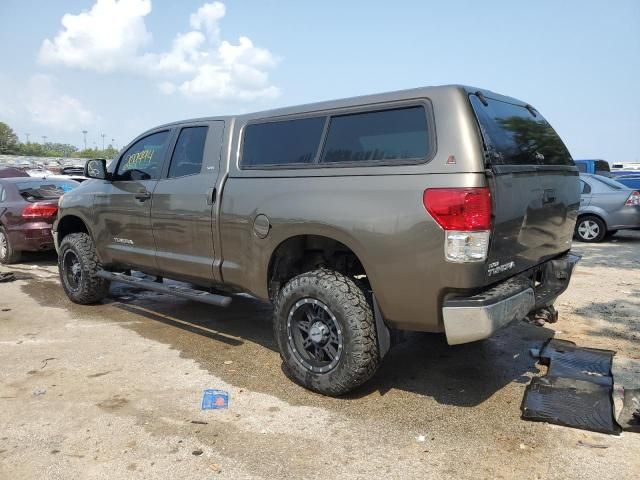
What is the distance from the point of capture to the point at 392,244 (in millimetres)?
3320

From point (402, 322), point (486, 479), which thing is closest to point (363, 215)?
point (402, 322)

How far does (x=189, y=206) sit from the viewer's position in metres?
4.73

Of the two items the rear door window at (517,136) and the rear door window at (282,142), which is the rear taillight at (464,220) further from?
the rear door window at (282,142)

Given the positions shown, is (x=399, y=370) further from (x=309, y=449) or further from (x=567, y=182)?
(x=567, y=182)

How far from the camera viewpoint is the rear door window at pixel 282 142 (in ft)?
13.2

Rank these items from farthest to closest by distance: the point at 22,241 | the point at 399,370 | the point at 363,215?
the point at 22,241, the point at 399,370, the point at 363,215

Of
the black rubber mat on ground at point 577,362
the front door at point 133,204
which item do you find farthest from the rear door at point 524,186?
the front door at point 133,204

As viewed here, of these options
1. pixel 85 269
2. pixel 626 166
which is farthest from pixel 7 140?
pixel 85 269

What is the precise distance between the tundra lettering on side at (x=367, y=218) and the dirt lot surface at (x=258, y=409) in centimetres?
→ 46

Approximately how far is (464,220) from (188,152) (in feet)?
9.51

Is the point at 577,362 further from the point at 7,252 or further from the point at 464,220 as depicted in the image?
the point at 7,252

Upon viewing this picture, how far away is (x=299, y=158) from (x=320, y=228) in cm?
68

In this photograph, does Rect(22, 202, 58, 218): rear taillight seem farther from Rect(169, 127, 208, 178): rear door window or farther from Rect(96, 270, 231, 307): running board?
Rect(169, 127, 208, 178): rear door window

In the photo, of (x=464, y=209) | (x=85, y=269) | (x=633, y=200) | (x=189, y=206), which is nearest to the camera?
(x=464, y=209)
